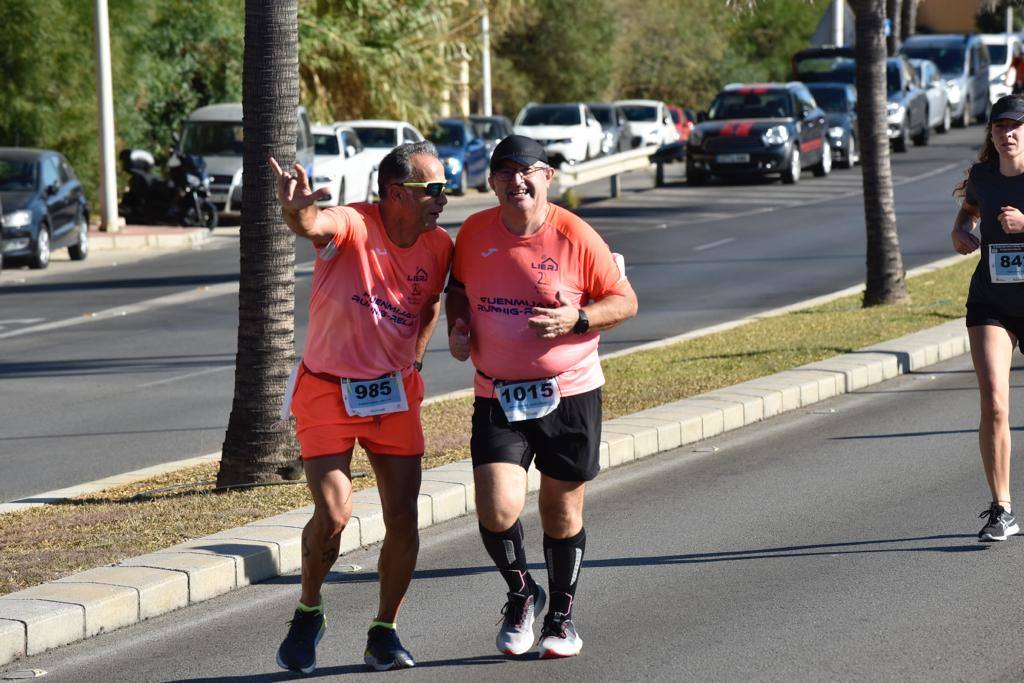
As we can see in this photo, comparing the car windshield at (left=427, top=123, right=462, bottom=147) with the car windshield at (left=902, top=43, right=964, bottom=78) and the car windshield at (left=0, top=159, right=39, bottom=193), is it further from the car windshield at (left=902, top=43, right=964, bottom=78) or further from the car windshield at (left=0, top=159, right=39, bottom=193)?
the car windshield at (left=902, top=43, right=964, bottom=78)

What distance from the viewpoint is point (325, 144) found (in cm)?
3294

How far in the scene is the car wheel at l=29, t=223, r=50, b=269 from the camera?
79.7 feet

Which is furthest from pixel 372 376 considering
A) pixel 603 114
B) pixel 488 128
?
pixel 603 114

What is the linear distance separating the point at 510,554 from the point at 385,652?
0.55 m

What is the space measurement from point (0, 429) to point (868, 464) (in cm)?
614

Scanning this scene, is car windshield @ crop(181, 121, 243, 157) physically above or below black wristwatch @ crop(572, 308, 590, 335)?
above

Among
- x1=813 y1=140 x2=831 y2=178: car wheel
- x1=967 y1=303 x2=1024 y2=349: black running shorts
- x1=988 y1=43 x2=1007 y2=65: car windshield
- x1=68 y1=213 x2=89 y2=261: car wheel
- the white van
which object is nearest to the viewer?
x1=967 y1=303 x2=1024 y2=349: black running shorts

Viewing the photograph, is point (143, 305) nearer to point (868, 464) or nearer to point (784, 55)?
point (868, 464)

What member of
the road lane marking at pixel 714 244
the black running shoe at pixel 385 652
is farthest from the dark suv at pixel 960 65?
the black running shoe at pixel 385 652

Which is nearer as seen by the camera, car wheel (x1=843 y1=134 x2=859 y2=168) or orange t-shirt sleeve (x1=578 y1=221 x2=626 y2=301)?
orange t-shirt sleeve (x1=578 y1=221 x2=626 y2=301)

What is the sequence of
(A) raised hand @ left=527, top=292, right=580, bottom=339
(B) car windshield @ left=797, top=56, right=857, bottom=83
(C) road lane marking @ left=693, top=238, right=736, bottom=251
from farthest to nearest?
(B) car windshield @ left=797, top=56, right=857, bottom=83 < (C) road lane marking @ left=693, top=238, right=736, bottom=251 < (A) raised hand @ left=527, top=292, right=580, bottom=339

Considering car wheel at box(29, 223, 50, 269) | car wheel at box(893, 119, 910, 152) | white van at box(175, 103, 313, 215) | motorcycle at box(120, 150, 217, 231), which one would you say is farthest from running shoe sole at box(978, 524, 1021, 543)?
car wheel at box(893, 119, 910, 152)

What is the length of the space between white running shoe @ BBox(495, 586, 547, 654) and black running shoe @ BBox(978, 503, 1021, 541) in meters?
2.56

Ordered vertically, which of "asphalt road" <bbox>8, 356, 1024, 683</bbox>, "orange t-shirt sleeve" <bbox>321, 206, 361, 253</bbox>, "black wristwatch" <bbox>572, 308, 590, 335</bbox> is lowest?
"asphalt road" <bbox>8, 356, 1024, 683</bbox>
